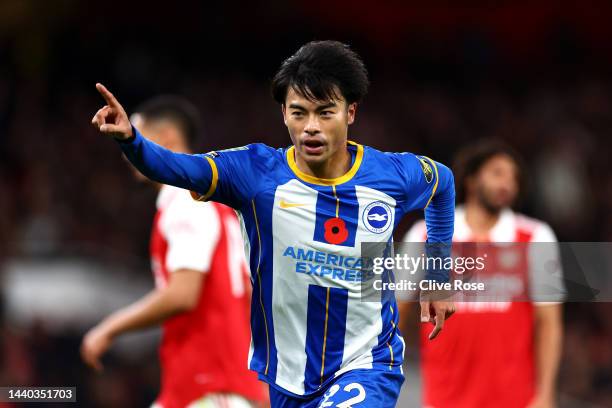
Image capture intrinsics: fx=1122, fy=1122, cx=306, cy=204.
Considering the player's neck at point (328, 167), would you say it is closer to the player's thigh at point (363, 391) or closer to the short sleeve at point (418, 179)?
the short sleeve at point (418, 179)

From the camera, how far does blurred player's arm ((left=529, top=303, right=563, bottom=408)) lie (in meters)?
6.17

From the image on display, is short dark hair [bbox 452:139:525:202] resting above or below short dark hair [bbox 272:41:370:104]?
above

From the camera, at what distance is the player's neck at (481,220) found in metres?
6.47

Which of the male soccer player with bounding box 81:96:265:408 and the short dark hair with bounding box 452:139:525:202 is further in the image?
the short dark hair with bounding box 452:139:525:202

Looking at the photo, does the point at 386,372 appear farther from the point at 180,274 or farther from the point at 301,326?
the point at 180,274

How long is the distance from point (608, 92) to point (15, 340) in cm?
977

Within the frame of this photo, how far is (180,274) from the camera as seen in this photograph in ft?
17.9

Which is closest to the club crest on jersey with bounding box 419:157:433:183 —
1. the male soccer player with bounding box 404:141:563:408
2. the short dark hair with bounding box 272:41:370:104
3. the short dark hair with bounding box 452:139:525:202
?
the short dark hair with bounding box 272:41:370:104

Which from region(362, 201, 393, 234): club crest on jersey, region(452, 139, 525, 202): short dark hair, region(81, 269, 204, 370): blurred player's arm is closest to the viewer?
region(362, 201, 393, 234): club crest on jersey

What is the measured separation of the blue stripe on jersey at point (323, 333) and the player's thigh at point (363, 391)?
7 centimetres

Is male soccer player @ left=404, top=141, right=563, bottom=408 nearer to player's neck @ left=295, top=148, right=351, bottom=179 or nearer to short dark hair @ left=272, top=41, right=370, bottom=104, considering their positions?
player's neck @ left=295, top=148, right=351, bottom=179

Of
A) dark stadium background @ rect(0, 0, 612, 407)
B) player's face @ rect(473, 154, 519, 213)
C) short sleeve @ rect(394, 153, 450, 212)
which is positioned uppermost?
dark stadium background @ rect(0, 0, 612, 407)

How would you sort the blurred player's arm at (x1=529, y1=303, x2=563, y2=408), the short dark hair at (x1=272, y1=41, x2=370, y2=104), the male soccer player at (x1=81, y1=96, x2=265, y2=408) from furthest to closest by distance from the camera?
the blurred player's arm at (x1=529, y1=303, x2=563, y2=408), the male soccer player at (x1=81, y1=96, x2=265, y2=408), the short dark hair at (x1=272, y1=41, x2=370, y2=104)

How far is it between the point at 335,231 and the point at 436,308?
1.75 ft
